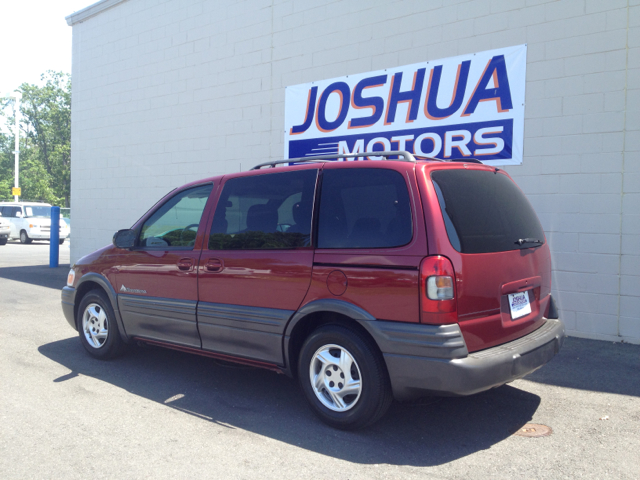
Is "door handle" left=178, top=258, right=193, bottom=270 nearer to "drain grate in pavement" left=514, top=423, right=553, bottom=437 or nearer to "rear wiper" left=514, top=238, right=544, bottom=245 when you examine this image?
"rear wiper" left=514, top=238, right=544, bottom=245

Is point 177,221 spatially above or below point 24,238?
above

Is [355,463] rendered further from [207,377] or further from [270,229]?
[207,377]

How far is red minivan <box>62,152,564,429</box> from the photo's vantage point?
350 cm

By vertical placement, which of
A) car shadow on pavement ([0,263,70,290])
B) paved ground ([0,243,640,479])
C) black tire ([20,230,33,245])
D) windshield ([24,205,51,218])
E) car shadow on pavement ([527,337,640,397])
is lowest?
paved ground ([0,243,640,479])

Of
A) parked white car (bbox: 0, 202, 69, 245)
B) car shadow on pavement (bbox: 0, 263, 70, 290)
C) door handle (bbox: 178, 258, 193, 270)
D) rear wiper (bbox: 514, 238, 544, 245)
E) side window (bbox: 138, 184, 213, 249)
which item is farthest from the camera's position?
parked white car (bbox: 0, 202, 69, 245)

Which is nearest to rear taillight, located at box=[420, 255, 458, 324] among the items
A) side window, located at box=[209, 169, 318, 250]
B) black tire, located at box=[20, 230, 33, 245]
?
side window, located at box=[209, 169, 318, 250]

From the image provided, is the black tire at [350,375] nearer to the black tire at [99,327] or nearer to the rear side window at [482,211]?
the rear side window at [482,211]

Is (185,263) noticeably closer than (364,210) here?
No

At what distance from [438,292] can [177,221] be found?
2.70 m

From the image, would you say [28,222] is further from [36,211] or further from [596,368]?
[596,368]

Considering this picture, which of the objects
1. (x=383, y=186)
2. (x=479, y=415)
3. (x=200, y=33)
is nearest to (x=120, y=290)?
(x=383, y=186)

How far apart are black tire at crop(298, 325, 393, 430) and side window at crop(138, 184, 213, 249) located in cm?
158

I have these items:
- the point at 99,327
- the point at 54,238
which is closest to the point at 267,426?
the point at 99,327

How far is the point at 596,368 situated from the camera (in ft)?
18.0
